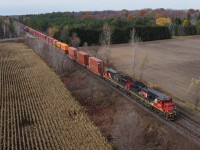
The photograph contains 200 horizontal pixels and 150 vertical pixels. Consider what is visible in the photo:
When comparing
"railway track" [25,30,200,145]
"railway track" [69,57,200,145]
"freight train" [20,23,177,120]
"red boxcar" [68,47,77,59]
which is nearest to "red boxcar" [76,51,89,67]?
"freight train" [20,23,177,120]

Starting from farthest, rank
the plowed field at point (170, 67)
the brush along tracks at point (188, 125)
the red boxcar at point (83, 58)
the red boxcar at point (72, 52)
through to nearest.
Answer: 1. the red boxcar at point (72, 52)
2. the red boxcar at point (83, 58)
3. the plowed field at point (170, 67)
4. the brush along tracks at point (188, 125)

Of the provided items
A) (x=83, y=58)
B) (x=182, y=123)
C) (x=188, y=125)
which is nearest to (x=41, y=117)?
(x=182, y=123)

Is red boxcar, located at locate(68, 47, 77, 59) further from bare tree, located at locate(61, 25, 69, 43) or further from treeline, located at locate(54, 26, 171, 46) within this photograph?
treeline, located at locate(54, 26, 171, 46)

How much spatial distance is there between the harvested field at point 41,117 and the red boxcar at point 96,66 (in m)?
7.01

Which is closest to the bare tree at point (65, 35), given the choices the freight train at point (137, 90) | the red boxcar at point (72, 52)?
the red boxcar at point (72, 52)

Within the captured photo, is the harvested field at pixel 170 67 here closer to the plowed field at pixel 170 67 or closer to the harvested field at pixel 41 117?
the plowed field at pixel 170 67

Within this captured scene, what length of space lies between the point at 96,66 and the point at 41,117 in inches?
719

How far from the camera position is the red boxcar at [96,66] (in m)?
46.8

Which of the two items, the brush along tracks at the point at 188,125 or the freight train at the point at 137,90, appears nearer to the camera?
the brush along tracks at the point at 188,125

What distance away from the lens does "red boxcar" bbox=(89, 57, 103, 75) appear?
4685 cm

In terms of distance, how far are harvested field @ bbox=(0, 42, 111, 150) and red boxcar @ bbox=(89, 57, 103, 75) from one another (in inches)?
276

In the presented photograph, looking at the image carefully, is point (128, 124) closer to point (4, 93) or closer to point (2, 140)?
point (2, 140)

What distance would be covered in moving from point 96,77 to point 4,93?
16.7m

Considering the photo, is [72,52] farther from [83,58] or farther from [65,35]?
[65,35]
